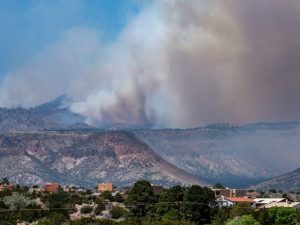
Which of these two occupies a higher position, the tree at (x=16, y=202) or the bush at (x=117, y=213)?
the tree at (x=16, y=202)

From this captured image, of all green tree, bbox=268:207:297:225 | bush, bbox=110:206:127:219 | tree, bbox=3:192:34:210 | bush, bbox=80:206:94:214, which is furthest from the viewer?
bush, bbox=80:206:94:214

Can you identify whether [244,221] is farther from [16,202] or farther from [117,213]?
[16,202]

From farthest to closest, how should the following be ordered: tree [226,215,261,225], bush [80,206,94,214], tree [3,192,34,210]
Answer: bush [80,206,94,214], tree [3,192,34,210], tree [226,215,261,225]

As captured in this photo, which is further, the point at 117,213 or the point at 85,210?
the point at 85,210

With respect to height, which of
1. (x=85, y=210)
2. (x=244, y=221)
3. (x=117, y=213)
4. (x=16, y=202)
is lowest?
(x=244, y=221)

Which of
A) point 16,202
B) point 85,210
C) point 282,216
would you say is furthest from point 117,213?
point 282,216

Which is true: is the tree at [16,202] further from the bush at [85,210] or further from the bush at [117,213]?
the bush at [117,213]

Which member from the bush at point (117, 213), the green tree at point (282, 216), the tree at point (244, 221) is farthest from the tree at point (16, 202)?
the green tree at point (282, 216)

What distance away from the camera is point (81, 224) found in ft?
534

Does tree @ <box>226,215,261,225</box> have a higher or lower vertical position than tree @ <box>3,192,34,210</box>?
lower

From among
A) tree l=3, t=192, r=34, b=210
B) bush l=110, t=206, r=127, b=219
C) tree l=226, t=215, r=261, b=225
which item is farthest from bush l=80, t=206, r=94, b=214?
tree l=226, t=215, r=261, b=225

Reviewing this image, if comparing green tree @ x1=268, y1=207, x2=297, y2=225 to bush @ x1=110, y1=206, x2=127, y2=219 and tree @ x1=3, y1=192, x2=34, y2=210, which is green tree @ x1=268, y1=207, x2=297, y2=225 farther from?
tree @ x1=3, y1=192, x2=34, y2=210

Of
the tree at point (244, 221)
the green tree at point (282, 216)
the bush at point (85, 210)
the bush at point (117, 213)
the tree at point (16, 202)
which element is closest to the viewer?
the tree at point (244, 221)

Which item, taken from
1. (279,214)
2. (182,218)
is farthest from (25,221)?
(279,214)
